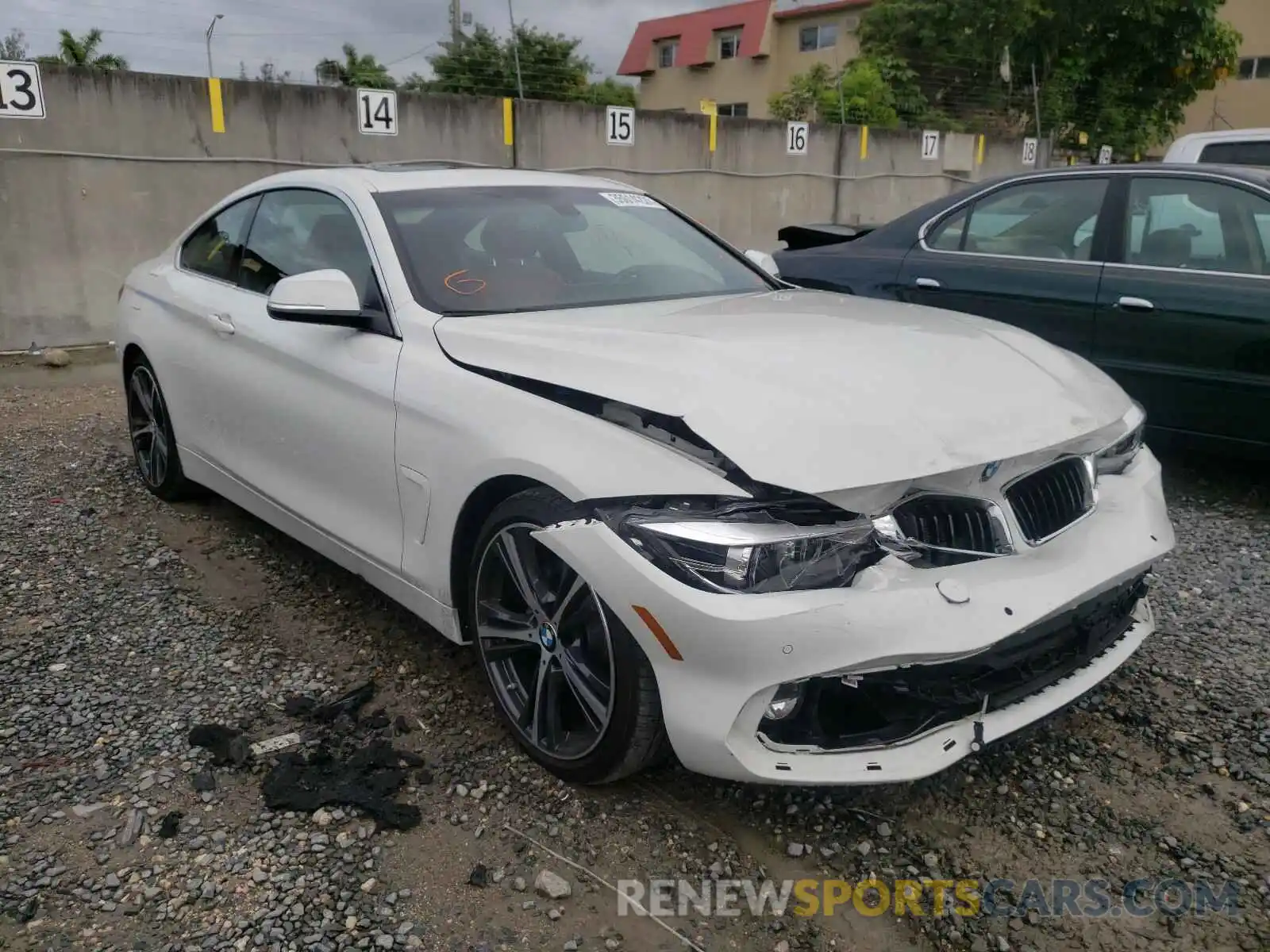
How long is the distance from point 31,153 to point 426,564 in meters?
7.60

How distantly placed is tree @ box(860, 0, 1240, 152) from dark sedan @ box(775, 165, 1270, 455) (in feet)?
58.4

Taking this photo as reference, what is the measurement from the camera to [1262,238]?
4.41 metres

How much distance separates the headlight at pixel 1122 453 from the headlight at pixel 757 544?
40.9 inches

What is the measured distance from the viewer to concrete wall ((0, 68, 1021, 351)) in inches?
330

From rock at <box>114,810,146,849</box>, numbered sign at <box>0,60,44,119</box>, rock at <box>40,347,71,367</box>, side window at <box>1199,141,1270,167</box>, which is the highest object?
numbered sign at <box>0,60,44,119</box>

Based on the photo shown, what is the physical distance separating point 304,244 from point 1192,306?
12.5 ft

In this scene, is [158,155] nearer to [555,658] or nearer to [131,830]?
[131,830]

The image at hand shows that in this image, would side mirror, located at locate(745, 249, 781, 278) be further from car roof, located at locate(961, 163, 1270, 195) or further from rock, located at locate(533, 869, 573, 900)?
rock, located at locate(533, 869, 573, 900)

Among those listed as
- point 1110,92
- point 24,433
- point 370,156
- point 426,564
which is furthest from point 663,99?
point 426,564

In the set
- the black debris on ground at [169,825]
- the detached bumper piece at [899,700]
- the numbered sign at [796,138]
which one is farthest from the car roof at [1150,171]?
the numbered sign at [796,138]

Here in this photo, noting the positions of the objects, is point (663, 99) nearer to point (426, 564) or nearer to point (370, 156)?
point (370, 156)

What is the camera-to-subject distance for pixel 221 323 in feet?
12.7

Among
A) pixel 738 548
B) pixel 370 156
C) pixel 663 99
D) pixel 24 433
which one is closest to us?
pixel 738 548

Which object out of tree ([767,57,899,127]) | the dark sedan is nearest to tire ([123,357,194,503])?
the dark sedan
